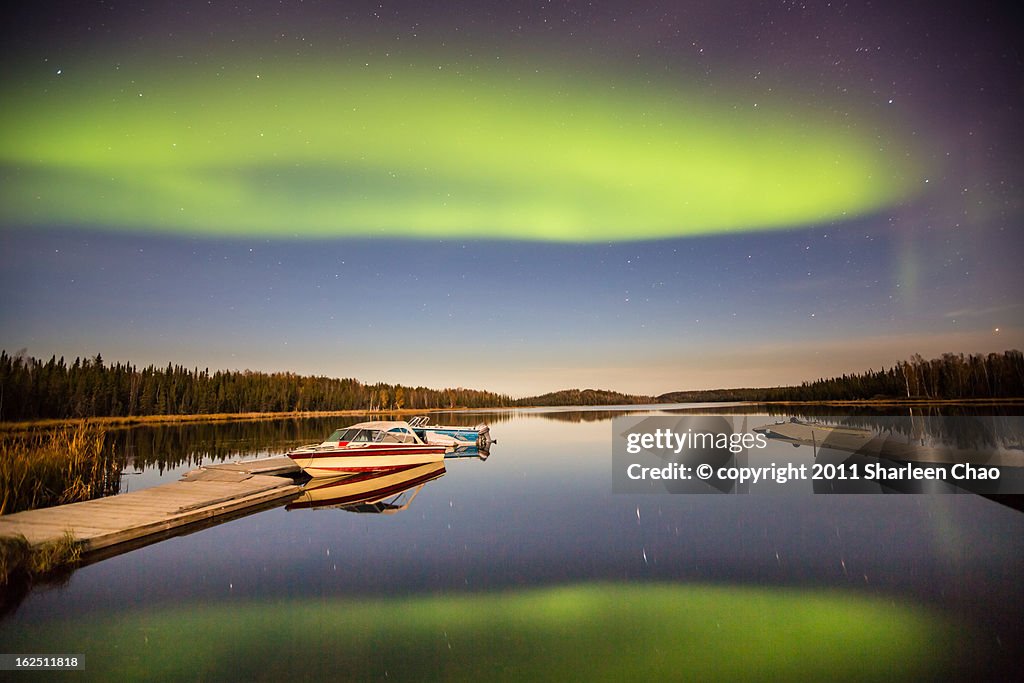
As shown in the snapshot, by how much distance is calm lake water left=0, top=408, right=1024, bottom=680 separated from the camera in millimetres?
8461

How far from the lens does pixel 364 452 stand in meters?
27.7

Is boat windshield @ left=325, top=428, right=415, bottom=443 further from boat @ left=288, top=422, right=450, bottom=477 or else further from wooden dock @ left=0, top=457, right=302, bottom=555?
wooden dock @ left=0, top=457, right=302, bottom=555

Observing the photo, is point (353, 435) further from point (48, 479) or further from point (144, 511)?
point (48, 479)

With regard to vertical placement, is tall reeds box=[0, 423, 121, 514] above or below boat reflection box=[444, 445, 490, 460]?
above

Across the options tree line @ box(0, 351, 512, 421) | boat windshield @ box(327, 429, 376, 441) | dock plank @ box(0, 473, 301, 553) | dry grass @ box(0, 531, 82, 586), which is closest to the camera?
dry grass @ box(0, 531, 82, 586)

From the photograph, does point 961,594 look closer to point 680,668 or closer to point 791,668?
point 791,668

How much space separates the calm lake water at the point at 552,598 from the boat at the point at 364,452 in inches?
249

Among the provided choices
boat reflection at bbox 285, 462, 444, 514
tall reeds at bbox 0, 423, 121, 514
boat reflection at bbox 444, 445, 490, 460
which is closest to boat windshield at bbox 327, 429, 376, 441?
boat reflection at bbox 285, 462, 444, 514

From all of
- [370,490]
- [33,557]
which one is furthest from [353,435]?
[33,557]

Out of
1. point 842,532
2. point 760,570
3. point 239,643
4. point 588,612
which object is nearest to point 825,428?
point 842,532

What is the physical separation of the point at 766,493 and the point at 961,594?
1386cm

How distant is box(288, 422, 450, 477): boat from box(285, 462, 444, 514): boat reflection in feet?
2.13

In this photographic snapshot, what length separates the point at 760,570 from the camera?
1362cm

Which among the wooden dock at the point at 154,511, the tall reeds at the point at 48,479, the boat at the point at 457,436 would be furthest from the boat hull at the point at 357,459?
the boat at the point at 457,436
